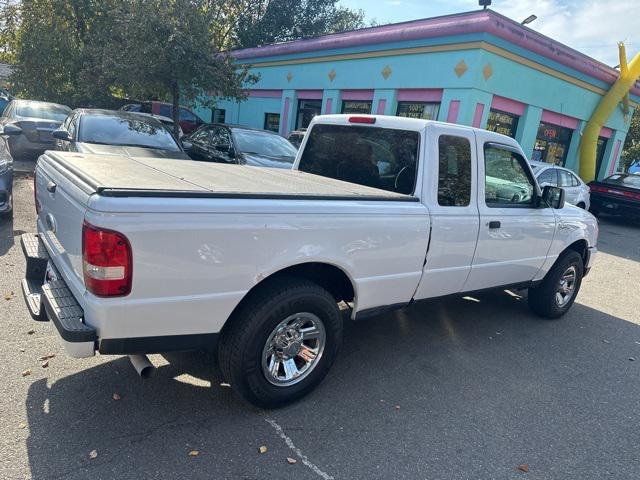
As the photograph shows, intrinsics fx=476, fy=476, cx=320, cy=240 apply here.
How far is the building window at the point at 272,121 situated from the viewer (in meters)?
19.5

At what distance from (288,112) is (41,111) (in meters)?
8.90

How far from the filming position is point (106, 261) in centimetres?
228

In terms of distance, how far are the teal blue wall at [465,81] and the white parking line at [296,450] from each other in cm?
1097

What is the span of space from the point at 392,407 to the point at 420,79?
11.9m

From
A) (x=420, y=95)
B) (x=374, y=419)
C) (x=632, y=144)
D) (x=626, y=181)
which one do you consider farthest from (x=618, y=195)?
(x=632, y=144)

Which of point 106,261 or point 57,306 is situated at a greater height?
point 106,261

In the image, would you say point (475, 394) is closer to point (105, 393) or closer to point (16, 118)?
point (105, 393)

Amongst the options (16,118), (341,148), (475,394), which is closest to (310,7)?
(16,118)

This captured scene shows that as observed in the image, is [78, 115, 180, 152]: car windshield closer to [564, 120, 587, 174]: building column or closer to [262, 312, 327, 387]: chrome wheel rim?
[262, 312, 327, 387]: chrome wheel rim

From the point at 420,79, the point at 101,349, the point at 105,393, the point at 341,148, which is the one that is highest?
the point at 420,79

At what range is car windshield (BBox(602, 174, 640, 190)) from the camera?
13586mm

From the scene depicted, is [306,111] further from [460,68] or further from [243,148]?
[243,148]

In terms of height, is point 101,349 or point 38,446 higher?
point 101,349

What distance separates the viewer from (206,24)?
12164 mm
